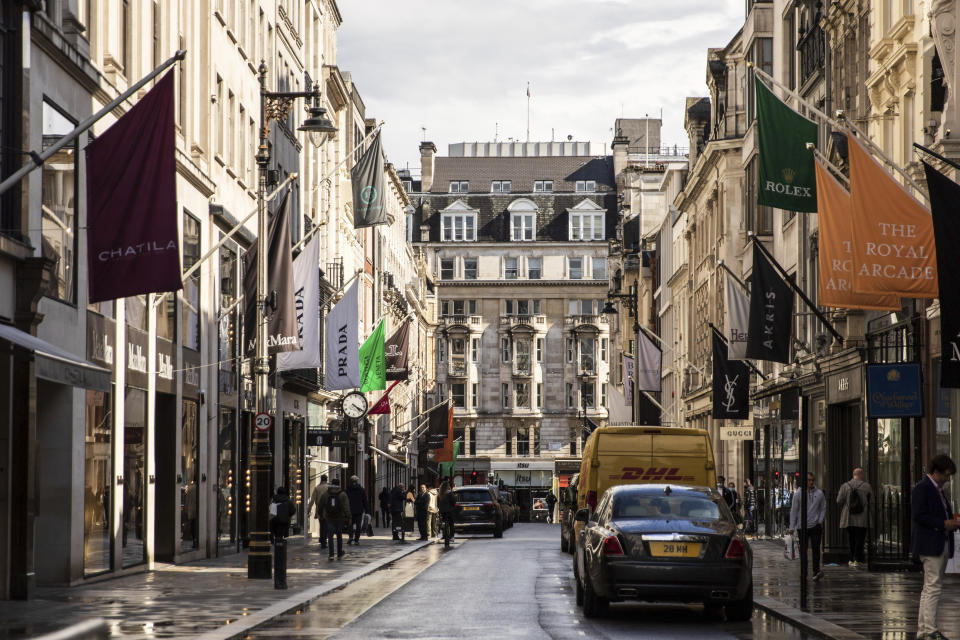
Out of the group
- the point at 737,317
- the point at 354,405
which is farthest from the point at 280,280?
the point at 354,405

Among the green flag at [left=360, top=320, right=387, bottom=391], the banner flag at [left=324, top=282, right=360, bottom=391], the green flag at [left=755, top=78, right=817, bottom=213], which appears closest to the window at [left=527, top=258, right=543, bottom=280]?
the green flag at [left=360, top=320, right=387, bottom=391]

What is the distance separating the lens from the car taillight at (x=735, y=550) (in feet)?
57.6

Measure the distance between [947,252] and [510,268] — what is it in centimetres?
11554

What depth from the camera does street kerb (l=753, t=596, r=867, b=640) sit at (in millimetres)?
15516

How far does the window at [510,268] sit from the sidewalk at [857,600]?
103 m

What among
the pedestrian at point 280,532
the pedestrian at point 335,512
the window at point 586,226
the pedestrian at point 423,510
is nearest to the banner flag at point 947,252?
the pedestrian at point 280,532

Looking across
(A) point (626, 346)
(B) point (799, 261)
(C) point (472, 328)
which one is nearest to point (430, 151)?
(C) point (472, 328)

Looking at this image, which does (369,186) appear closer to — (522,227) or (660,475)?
(660,475)

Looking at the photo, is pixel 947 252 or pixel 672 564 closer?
pixel 947 252

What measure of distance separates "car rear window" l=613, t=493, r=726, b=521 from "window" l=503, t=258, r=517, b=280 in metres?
113

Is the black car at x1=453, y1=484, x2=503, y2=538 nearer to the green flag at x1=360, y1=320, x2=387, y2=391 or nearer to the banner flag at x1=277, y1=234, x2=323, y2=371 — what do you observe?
the green flag at x1=360, y1=320, x2=387, y2=391

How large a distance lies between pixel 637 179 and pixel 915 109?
7981cm

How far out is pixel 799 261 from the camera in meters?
39.5

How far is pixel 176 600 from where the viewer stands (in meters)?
20.6
